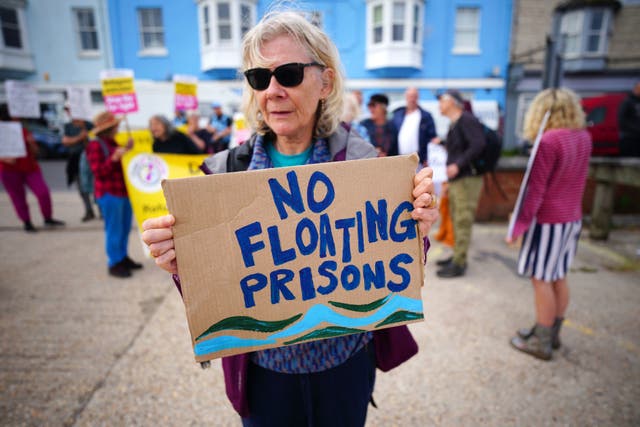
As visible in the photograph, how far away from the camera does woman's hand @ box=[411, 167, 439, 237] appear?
3.59 feet

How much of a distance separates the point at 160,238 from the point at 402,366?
2.08 m

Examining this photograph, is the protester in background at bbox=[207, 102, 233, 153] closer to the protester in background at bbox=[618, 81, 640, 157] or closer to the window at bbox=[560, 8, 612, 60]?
the protester in background at bbox=[618, 81, 640, 157]

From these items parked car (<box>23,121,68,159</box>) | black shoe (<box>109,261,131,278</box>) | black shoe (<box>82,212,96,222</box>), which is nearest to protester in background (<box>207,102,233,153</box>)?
black shoe (<box>82,212,96,222</box>)

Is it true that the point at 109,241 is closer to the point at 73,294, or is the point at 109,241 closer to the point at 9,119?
the point at 73,294

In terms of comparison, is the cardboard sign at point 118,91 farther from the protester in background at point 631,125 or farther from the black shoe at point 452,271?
the protester in background at point 631,125

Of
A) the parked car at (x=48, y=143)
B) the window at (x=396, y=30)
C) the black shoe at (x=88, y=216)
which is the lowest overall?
the black shoe at (x=88, y=216)

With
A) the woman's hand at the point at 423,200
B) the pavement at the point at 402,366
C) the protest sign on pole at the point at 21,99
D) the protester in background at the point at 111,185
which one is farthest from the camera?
the protest sign on pole at the point at 21,99

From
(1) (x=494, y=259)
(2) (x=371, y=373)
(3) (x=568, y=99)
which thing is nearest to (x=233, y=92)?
(1) (x=494, y=259)

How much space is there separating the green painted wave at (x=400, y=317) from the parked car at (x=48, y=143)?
56.1 ft

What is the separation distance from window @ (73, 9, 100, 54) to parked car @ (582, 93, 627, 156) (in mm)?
18127

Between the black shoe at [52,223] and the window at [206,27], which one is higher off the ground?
the window at [206,27]

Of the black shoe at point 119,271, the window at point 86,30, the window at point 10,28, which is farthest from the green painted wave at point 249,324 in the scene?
the window at point 10,28

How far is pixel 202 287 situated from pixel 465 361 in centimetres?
219

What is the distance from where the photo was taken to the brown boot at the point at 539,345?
8.39ft
